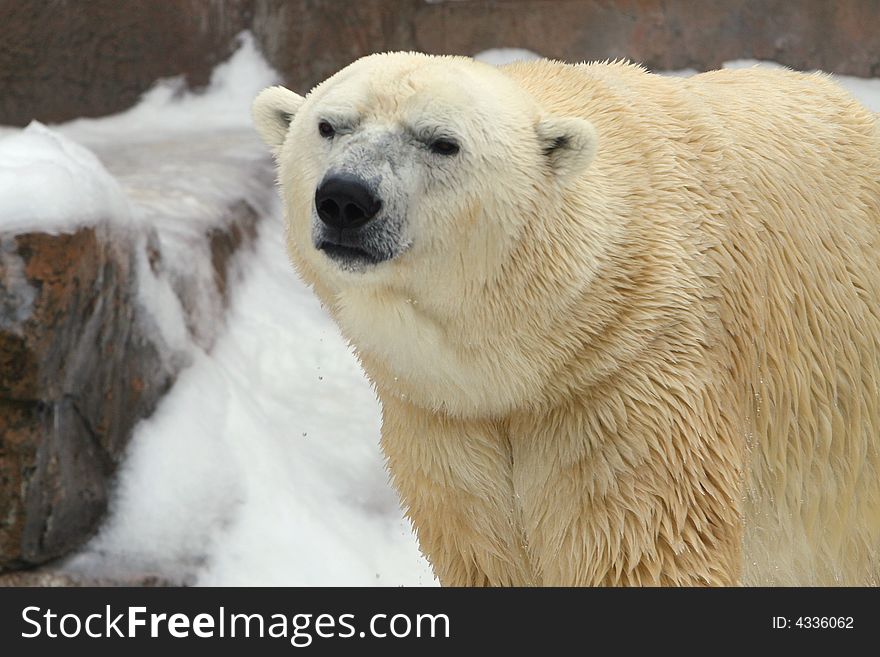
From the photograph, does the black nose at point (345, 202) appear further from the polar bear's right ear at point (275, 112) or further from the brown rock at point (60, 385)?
the brown rock at point (60, 385)

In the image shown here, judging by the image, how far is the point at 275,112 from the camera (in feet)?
10.2

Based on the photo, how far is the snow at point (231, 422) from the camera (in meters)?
4.49

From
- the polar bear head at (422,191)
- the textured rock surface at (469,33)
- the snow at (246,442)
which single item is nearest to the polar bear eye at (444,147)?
the polar bear head at (422,191)

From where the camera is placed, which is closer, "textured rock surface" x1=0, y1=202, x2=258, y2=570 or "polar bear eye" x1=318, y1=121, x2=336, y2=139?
"polar bear eye" x1=318, y1=121, x2=336, y2=139

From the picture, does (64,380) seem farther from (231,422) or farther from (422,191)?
(422,191)

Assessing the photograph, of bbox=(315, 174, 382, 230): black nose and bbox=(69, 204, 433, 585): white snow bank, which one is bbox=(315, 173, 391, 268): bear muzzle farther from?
bbox=(69, 204, 433, 585): white snow bank

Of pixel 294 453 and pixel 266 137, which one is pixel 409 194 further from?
pixel 294 453

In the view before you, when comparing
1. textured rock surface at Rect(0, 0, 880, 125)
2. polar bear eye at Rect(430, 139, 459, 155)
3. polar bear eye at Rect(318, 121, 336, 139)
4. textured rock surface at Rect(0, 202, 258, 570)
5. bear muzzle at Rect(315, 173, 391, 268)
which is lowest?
textured rock surface at Rect(0, 202, 258, 570)

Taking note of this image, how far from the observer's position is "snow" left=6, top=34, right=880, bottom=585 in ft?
14.7

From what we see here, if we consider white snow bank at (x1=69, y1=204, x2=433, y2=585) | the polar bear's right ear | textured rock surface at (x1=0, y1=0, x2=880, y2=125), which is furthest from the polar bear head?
textured rock surface at (x1=0, y1=0, x2=880, y2=125)

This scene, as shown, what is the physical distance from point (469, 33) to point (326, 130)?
5.55 m

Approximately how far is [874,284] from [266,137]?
1.60 meters

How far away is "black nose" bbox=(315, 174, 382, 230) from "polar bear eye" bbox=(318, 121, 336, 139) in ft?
0.75

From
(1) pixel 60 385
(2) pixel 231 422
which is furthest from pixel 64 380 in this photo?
(2) pixel 231 422
